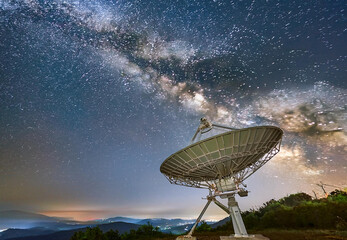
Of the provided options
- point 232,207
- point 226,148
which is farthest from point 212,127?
point 232,207

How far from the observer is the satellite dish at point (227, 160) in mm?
11352

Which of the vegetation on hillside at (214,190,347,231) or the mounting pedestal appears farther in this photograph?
the vegetation on hillside at (214,190,347,231)

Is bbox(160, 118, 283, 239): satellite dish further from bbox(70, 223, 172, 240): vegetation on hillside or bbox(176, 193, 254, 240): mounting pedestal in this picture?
bbox(70, 223, 172, 240): vegetation on hillside

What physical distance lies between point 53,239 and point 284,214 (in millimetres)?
184555

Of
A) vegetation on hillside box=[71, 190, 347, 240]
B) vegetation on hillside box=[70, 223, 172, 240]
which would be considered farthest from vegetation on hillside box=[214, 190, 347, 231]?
vegetation on hillside box=[70, 223, 172, 240]

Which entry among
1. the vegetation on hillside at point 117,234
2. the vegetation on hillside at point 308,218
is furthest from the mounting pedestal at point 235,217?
the vegetation on hillside at point 308,218

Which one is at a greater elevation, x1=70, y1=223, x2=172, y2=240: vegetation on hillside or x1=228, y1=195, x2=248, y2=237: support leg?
x1=228, y1=195, x2=248, y2=237: support leg

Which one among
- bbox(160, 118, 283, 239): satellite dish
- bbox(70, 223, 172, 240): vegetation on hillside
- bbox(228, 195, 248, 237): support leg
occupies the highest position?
bbox(160, 118, 283, 239): satellite dish

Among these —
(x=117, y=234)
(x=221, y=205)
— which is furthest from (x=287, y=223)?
(x=117, y=234)

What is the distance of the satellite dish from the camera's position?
37.2 ft

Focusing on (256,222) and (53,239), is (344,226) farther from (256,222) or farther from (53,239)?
(53,239)

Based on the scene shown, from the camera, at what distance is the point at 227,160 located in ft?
39.3

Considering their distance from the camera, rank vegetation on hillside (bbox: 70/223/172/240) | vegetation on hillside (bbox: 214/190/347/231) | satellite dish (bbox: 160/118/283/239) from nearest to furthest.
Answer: satellite dish (bbox: 160/118/283/239) < vegetation on hillside (bbox: 214/190/347/231) < vegetation on hillside (bbox: 70/223/172/240)

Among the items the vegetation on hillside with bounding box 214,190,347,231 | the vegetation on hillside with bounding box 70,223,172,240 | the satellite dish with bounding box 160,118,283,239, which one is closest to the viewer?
the satellite dish with bounding box 160,118,283,239
